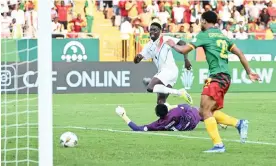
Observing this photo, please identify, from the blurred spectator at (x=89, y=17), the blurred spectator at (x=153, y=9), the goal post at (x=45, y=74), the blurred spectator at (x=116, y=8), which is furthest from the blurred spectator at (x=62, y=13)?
the goal post at (x=45, y=74)

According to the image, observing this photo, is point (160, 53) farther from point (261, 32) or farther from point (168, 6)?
point (168, 6)

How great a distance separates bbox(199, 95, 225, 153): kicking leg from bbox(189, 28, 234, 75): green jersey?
0.45 m

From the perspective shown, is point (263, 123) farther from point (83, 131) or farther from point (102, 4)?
point (102, 4)

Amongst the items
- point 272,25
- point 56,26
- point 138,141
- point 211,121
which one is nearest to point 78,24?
point 56,26

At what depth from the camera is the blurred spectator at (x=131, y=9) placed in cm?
3441

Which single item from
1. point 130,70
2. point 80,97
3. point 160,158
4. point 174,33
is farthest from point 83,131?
point 174,33

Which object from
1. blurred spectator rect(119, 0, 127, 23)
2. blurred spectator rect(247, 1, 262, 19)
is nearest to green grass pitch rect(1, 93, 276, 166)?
blurred spectator rect(119, 0, 127, 23)

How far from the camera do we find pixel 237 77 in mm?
30438

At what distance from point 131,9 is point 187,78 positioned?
565cm

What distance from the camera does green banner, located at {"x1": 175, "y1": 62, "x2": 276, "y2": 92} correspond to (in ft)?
98.1

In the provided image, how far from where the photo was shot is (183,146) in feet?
45.4

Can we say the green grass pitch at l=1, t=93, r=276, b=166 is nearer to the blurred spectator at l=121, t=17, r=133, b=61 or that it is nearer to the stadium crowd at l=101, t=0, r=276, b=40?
the blurred spectator at l=121, t=17, r=133, b=61

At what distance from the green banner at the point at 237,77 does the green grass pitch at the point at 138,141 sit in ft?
19.2

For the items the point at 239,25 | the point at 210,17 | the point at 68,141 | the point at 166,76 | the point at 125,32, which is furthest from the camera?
the point at 239,25
